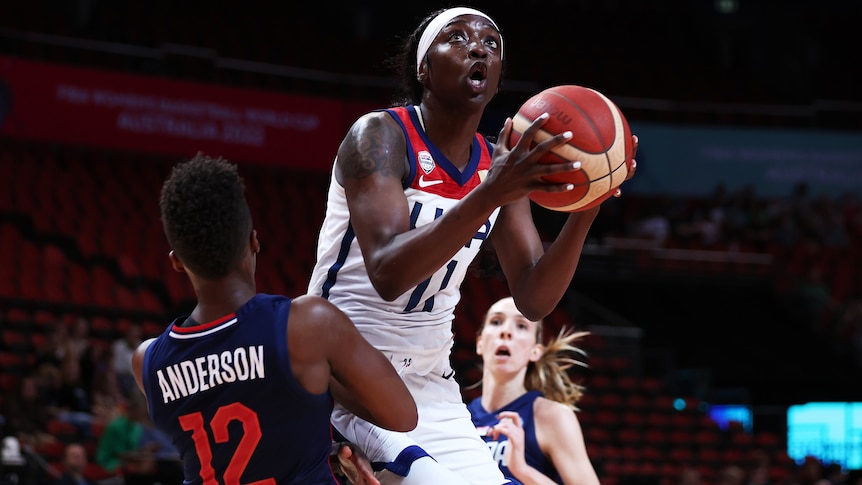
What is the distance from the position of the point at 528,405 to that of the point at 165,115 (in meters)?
11.6

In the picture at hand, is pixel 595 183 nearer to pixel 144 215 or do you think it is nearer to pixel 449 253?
pixel 449 253

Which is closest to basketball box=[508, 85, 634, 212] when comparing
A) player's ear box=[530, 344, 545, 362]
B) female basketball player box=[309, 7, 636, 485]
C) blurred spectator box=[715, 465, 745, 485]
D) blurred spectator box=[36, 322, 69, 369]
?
female basketball player box=[309, 7, 636, 485]

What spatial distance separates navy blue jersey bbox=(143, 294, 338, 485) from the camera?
8.88 ft

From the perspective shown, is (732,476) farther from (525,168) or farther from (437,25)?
(525,168)

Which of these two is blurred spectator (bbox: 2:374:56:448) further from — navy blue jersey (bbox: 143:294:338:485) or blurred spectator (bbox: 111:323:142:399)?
navy blue jersey (bbox: 143:294:338:485)

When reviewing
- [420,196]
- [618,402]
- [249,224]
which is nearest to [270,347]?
[249,224]

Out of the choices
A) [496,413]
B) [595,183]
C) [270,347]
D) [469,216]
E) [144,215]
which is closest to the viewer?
[270,347]

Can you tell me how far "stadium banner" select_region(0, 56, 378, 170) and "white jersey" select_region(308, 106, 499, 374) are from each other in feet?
40.6

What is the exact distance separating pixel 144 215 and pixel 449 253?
40.9ft

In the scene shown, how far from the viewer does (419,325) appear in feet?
11.5

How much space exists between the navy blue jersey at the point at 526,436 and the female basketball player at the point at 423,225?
1430mm

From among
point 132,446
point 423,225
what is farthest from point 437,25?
point 132,446

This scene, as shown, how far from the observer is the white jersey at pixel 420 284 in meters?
3.39

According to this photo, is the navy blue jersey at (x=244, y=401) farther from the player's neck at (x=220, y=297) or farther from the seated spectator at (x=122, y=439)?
the seated spectator at (x=122, y=439)
